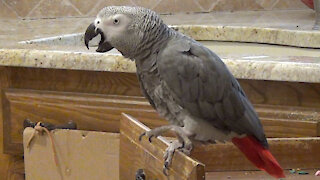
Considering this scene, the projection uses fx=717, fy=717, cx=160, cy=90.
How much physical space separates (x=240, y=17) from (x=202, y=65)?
1.06 metres

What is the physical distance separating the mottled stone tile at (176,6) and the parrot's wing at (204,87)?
44.7 inches

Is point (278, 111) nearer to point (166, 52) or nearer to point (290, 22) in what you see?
point (166, 52)

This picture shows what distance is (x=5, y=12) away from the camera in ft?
6.93

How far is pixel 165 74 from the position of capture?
102cm

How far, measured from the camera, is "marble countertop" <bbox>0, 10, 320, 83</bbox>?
4.20 ft

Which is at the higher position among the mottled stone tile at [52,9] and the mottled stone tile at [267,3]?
the mottled stone tile at [267,3]

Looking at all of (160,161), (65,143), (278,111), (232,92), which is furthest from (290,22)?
(160,161)

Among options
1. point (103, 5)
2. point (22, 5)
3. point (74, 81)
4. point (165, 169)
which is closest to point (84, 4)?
point (103, 5)

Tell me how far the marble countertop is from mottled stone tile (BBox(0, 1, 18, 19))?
7 centimetres

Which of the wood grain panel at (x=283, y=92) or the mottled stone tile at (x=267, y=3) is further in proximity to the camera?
the mottled stone tile at (x=267, y=3)

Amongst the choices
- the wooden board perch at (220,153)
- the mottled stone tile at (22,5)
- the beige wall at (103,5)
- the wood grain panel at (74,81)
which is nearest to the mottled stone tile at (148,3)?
the beige wall at (103,5)

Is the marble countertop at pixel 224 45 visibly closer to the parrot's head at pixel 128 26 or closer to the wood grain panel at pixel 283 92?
the wood grain panel at pixel 283 92

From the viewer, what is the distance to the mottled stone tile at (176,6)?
2168 millimetres

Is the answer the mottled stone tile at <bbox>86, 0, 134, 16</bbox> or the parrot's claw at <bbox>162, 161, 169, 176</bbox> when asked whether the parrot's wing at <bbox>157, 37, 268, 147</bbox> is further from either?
the mottled stone tile at <bbox>86, 0, 134, 16</bbox>
